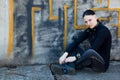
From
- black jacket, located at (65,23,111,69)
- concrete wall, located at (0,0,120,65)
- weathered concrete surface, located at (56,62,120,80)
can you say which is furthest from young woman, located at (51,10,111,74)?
concrete wall, located at (0,0,120,65)

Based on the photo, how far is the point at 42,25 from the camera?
6.52 meters

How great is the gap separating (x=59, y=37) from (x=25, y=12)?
79 centimetres

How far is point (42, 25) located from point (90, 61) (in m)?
1.22

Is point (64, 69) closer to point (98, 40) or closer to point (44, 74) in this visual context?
point (44, 74)

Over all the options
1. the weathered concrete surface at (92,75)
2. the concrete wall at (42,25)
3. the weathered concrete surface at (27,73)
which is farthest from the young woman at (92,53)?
the concrete wall at (42,25)

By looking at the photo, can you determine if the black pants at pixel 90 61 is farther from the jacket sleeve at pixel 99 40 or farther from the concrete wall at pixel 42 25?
the concrete wall at pixel 42 25

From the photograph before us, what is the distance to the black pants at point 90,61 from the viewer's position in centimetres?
581

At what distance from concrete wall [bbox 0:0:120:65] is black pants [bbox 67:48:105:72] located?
0.67 metres

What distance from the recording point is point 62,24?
6598 millimetres

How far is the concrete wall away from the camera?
6.42 meters

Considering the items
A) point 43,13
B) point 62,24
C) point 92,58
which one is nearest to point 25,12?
point 43,13

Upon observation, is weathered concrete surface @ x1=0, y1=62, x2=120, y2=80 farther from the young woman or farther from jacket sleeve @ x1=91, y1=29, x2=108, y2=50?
jacket sleeve @ x1=91, y1=29, x2=108, y2=50

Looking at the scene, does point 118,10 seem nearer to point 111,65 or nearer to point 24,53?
point 111,65

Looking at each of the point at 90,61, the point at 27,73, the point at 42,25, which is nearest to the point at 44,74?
the point at 27,73
